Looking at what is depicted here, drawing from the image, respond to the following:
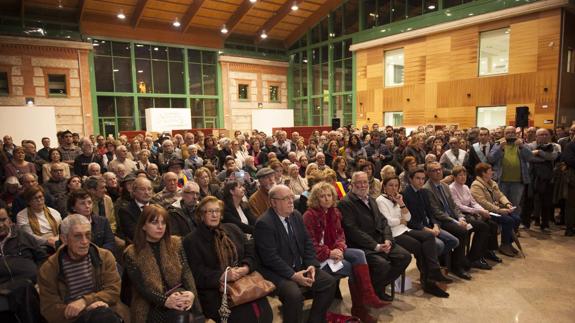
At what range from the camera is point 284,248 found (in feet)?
10.1

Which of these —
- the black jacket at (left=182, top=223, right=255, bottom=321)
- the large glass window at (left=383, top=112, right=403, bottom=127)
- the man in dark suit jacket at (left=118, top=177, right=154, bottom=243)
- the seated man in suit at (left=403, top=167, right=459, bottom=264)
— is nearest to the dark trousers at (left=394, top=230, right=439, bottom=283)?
the seated man in suit at (left=403, top=167, right=459, bottom=264)

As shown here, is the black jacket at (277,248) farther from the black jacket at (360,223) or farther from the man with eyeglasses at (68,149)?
the man with eyeglasses at (68,149)

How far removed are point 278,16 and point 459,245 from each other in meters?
16.5

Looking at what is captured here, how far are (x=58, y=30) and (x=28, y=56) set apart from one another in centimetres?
163

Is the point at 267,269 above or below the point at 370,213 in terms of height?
below

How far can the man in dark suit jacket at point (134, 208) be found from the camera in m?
3.62

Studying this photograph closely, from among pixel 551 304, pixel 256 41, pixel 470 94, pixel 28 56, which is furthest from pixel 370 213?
pixel 256 41

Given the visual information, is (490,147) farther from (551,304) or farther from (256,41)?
(256,41)

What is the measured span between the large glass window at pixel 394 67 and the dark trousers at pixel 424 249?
13311 mm

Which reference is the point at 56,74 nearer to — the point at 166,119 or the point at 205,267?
the point at 166,119

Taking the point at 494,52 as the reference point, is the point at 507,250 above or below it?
below

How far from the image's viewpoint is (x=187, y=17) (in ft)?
54.3

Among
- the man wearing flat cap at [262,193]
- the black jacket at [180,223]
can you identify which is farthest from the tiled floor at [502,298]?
the black jacket at [180,223]

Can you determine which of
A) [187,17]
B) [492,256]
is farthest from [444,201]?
[187,17]
